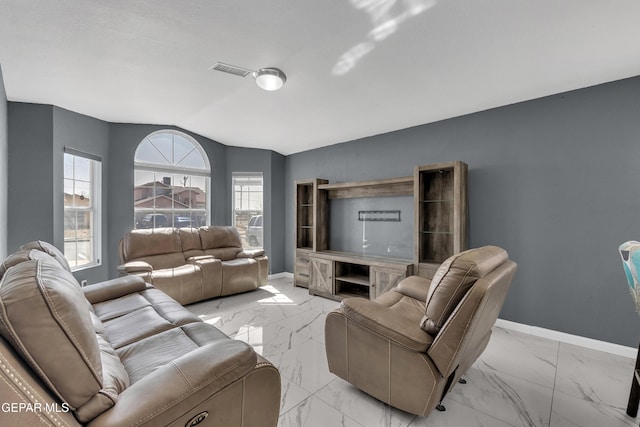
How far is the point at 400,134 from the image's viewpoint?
402 cm

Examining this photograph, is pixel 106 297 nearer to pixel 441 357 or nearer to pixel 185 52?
pixel 185 52

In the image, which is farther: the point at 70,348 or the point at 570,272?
the point at 570,272

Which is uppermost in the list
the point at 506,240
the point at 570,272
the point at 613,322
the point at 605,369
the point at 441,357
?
the point at 506,240

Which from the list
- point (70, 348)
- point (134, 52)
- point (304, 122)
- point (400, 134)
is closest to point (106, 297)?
→ point (70, 348)

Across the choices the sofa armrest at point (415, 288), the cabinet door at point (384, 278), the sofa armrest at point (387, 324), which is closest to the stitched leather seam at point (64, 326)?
the sofa armrest at point (387, 324)

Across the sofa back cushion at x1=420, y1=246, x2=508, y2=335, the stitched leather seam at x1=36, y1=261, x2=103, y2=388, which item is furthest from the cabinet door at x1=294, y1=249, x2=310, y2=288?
the stitched leather seam at x1=36, y1=261, x2=103, y2=388

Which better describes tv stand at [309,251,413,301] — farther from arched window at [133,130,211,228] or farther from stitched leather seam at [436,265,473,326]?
arched window at [133,130,211,228]

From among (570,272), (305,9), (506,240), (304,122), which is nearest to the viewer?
(305,9)

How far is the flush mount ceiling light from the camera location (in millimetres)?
2637

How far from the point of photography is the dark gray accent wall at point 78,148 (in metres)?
3.51

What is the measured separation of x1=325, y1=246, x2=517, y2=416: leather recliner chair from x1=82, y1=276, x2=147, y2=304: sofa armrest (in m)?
1.95

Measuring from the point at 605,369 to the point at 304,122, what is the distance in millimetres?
4003

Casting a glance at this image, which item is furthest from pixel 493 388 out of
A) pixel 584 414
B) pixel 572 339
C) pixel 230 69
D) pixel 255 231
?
pixel 255 231

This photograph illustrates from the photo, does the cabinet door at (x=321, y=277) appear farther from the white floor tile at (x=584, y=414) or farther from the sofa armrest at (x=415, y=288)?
the white floor tile at (x=584, y=414)
